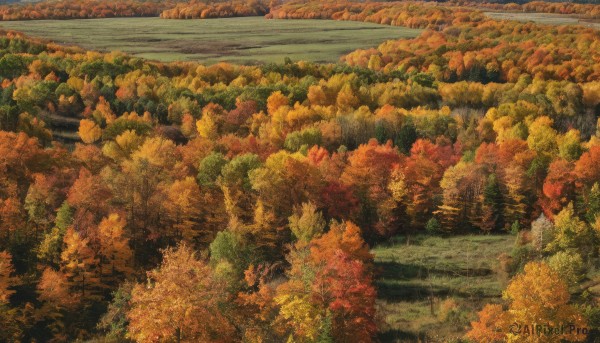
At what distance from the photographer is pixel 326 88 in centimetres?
15612

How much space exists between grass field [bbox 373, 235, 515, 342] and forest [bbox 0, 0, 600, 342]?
1.74 meters

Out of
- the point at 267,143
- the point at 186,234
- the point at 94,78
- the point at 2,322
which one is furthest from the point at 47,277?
the point at 94,78

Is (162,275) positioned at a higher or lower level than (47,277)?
higher

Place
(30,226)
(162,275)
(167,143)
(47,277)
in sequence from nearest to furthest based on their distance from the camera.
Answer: (162,275) < (47,277) < (30,226) < (167,143)

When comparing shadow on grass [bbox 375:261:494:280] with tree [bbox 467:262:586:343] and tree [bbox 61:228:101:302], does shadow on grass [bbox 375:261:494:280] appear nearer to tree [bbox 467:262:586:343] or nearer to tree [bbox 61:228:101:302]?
tree [bbox 467:262:586:343]

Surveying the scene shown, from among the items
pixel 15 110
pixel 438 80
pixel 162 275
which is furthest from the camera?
pixel 438 80

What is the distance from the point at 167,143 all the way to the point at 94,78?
65.5m

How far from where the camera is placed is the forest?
48.2 metres

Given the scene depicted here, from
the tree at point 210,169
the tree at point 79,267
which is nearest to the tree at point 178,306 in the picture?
the tree at point 79,267

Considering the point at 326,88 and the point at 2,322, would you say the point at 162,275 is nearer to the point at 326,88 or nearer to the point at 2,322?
the point at 2,322

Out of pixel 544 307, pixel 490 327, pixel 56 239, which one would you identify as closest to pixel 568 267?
pixel 544 307

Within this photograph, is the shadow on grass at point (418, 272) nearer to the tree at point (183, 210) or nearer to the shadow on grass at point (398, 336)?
the shadow on grass at point (398, 336)

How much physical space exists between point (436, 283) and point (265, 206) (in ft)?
71.1

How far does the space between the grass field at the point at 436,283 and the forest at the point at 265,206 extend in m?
1.74
